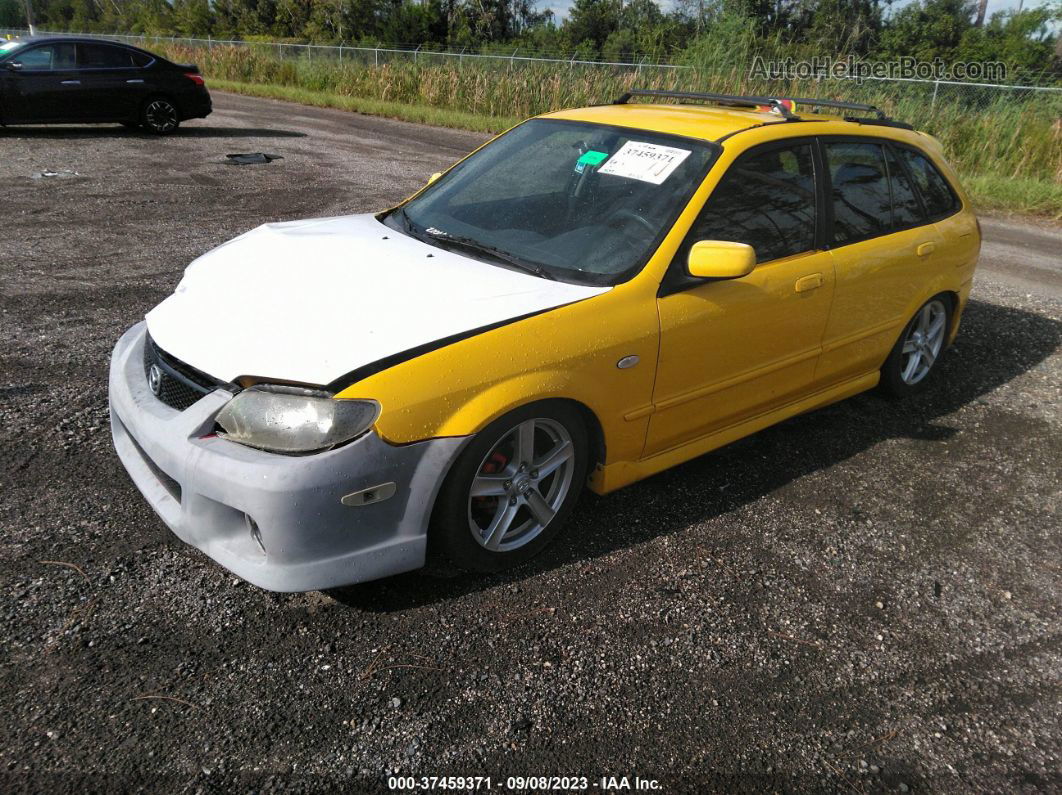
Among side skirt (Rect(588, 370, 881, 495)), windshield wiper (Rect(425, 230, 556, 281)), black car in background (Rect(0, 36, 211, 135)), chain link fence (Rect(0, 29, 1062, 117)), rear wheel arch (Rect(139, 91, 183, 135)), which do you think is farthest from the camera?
chain link fence (Rect(0, 29, 1062, 117))

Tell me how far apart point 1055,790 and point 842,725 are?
59cm

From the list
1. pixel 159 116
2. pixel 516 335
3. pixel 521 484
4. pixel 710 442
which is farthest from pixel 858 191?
pixel 159 116

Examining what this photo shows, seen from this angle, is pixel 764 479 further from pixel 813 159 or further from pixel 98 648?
pixel 98 648

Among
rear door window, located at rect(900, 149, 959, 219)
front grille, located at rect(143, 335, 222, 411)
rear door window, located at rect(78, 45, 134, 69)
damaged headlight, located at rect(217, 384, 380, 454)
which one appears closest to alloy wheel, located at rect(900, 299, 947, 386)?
rear door window, located at rect(900, 149, 959, 219)

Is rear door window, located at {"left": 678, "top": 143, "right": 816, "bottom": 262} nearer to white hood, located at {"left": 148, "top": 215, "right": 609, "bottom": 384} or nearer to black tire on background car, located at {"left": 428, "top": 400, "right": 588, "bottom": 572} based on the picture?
white hood, located at {"left": 148, "top": 215, "right": 609, "bottom": 384}

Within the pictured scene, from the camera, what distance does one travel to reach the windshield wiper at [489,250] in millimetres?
3285

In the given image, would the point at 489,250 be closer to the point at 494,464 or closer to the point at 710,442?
the point at 494,464

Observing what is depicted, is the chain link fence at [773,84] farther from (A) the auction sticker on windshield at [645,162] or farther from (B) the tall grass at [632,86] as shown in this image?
(A) the auction sticker on windshield at [645,162]

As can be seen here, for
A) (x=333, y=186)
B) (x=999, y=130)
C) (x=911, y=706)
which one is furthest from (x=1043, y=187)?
(x=911, y=706)

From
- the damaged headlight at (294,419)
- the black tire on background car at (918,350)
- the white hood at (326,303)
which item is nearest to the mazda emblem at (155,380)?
the white hood at (326,303)

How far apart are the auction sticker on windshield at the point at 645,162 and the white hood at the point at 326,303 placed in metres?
0.74

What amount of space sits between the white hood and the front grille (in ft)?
0.20

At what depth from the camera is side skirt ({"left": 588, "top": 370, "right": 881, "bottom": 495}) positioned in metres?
3.44

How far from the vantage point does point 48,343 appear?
16.3 feet
